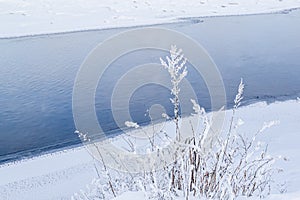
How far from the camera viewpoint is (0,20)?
2022cm

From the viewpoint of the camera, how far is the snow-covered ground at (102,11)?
758 inches

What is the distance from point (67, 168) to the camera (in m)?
7.47

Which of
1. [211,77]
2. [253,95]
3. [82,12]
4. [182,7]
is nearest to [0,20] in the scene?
[82,12]

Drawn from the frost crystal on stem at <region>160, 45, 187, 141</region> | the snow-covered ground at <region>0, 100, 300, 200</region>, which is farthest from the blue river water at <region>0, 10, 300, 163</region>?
the frost crystal on stem at <region>160, 45, 187, 141</region>

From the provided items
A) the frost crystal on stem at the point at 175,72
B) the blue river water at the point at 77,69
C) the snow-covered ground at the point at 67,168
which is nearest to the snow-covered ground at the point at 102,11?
the blue river water at the point at 77,69

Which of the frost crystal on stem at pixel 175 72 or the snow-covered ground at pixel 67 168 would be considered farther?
the snow-covered ground at pixel 67 168

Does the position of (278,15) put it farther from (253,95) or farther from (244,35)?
(253,95)

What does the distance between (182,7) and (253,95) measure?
45.6ft

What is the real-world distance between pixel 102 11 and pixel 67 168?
Result: 52.8 feet

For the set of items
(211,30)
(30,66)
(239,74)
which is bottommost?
(239,74)

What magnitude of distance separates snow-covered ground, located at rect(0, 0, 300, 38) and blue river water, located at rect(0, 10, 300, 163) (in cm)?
157

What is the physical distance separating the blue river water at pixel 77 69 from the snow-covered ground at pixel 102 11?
1570mm

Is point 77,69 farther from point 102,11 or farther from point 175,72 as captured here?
point 102,11

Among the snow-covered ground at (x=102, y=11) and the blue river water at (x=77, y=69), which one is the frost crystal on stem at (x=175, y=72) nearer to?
the blue river water at (x=77, y=69)
